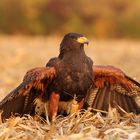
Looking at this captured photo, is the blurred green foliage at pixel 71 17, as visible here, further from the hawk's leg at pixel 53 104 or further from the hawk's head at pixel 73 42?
the hawk's leg at pixel 53 104

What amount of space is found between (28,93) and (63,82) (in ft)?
1.65

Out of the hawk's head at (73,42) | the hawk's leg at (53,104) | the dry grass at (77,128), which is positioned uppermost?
the hawk's head at (73,42)

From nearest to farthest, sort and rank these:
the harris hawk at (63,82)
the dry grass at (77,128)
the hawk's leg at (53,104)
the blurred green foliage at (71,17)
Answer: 1. the dry grass at (77,128)
2. the harris hawk at (63,82)
3. the hawk's leg at (53,104)
4. the blurred green foliage at (71,17)

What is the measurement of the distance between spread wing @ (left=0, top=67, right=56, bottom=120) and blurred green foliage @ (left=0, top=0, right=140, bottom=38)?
32792 mm

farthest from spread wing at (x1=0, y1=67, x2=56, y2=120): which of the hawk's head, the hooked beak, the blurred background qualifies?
the blurred background

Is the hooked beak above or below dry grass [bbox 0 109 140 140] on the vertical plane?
above

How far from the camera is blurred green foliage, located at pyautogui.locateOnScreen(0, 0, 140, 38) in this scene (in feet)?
136

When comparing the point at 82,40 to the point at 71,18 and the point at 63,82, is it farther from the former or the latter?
the point at 71,18

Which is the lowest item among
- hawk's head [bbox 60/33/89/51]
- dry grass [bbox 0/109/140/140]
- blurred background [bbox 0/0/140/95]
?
dry grass [bbox 0/109/140/140]

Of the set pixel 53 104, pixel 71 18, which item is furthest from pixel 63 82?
pixel 71 18

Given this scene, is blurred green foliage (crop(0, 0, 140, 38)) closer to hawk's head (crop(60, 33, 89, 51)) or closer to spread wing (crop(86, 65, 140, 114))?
spread wing (crop(86, 65, 140, 114))

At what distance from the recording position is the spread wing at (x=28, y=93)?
7.39 metres

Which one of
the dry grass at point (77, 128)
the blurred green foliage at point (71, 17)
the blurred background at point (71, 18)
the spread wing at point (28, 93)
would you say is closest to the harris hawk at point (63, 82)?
the spread wing at point (28, 93)

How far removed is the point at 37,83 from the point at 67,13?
118 ft
